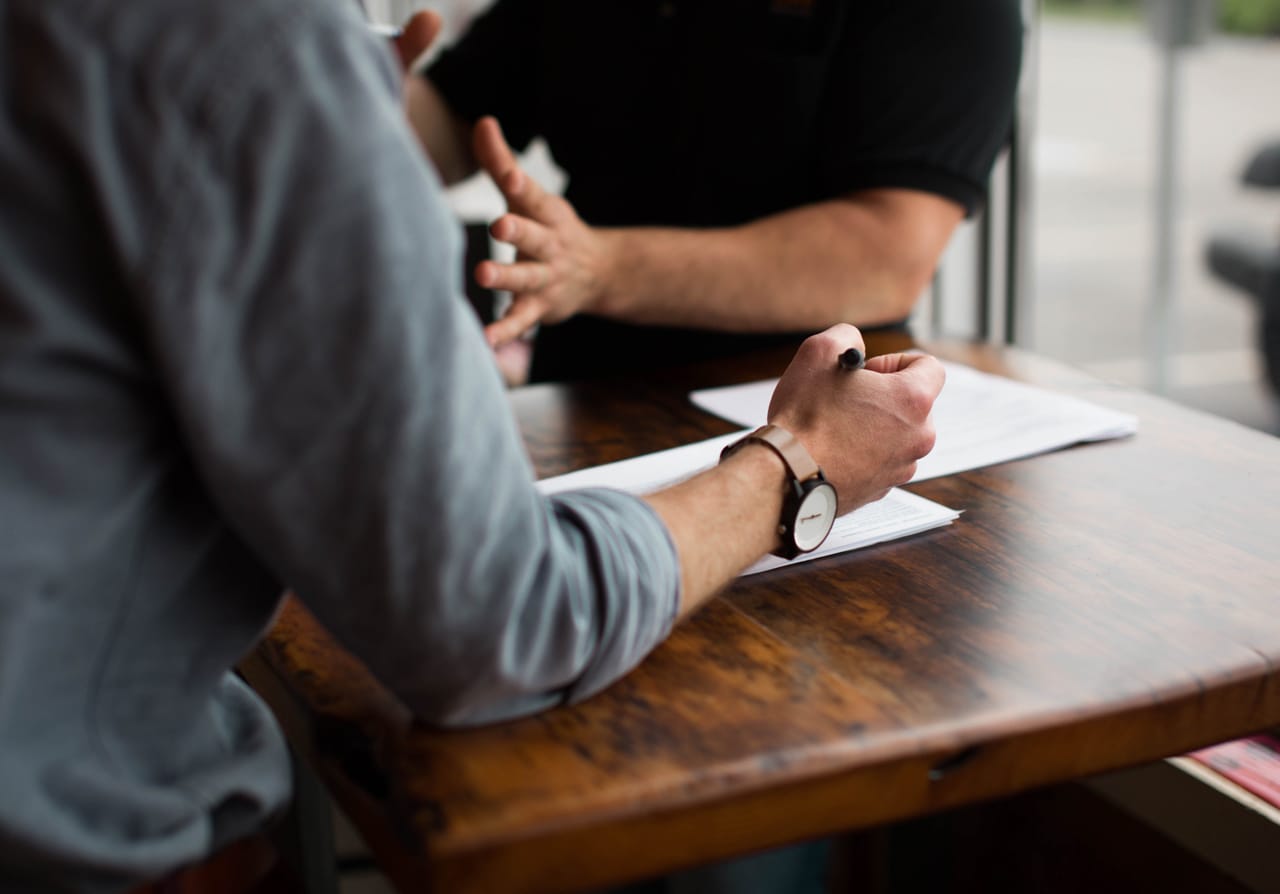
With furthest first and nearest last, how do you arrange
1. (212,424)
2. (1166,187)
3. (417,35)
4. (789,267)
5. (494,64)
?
(1166,187) < (494,64) < (789,267) < (417,35) < (212,424)

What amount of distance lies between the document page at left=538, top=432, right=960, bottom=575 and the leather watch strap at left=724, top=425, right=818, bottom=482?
0.31 feet

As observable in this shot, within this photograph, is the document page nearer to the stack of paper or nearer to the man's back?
the stack of paper

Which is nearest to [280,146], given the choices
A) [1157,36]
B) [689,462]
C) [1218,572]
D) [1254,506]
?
[689,462]

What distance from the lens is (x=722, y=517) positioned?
75 centimetres

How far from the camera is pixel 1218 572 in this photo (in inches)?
32.6

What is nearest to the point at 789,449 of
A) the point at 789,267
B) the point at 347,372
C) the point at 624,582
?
the point at 624,582

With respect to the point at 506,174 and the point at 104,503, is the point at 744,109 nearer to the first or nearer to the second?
the point at 506,174

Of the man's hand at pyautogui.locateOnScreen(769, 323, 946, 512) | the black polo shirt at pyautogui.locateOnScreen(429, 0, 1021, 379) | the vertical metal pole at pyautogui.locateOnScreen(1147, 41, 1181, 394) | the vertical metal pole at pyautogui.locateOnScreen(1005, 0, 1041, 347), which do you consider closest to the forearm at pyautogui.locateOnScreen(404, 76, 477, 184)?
the black polo shirt at pyautogui.locateOnScreen(429, 0, 1021, 379)

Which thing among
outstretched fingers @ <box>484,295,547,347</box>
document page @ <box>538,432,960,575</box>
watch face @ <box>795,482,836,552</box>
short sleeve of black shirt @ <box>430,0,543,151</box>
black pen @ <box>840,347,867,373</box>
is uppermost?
short sleeve of black shirt @ <box>430,0,543,151</box>

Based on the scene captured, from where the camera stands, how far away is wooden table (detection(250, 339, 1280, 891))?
1.95 ft

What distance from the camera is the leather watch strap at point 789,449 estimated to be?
2.59ft

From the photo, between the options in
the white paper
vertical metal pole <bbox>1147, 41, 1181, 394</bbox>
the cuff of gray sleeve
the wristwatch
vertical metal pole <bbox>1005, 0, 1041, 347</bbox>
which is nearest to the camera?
the cuff of gray sleeve

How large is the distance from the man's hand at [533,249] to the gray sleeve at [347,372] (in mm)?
589

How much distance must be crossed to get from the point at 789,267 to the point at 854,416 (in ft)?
1.96
